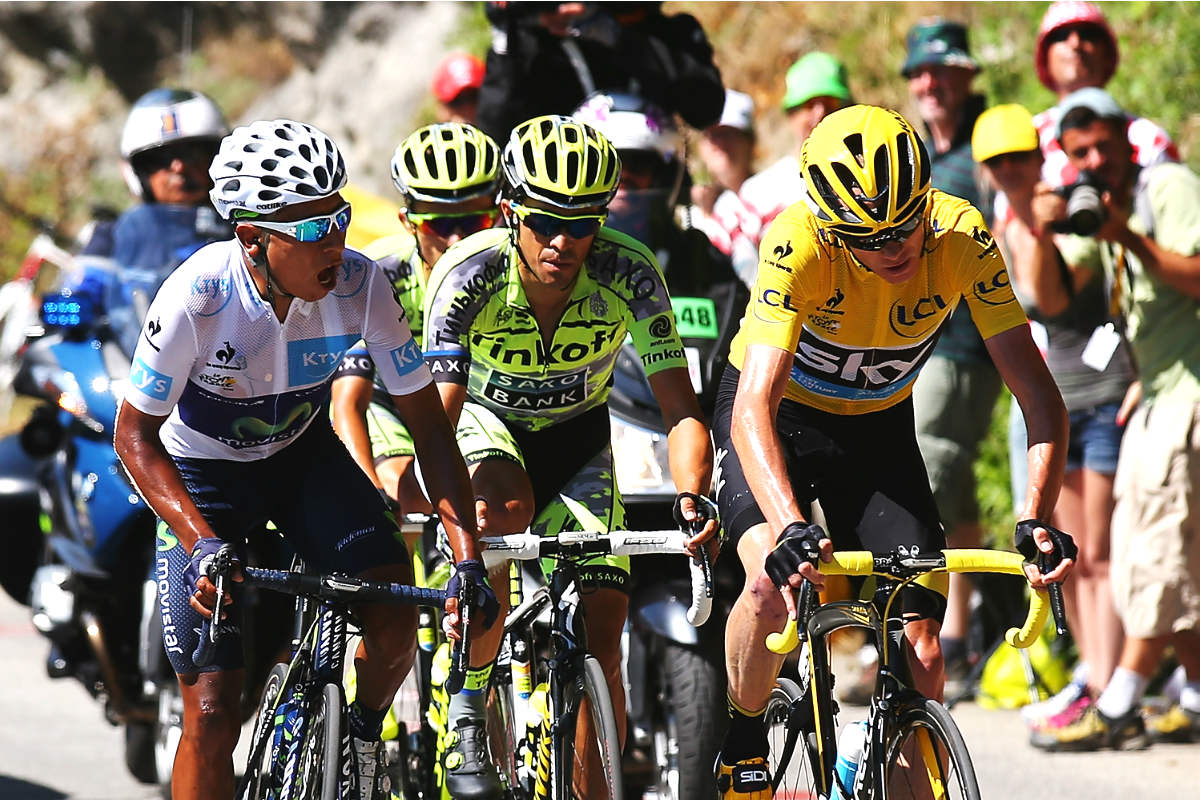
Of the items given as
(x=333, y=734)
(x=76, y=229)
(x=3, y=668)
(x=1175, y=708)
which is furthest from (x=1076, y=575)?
(x=76, y=229)

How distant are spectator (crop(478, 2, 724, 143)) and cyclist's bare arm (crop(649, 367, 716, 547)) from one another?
2886 millimetres

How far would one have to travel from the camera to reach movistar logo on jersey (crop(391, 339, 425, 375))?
4.69 m

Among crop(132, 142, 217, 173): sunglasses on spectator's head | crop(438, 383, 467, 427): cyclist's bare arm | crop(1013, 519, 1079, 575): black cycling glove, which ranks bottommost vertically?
crop(1013, 519, 1079, 575): black cycling glove

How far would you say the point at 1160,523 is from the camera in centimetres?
694

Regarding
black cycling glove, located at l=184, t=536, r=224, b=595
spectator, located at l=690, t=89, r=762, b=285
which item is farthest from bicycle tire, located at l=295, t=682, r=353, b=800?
spectator, located at l=690, t=89, r=762, b=285

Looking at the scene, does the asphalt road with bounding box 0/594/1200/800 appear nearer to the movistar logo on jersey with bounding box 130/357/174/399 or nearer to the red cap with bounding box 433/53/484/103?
the movistar logo on jersey with bounding box 130/357/174/399

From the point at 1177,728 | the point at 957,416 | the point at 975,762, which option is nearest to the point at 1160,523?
the point at 1177,728

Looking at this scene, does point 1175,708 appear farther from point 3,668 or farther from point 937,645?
A: point 3,668

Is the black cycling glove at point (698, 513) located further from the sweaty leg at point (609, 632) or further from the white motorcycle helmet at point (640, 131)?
the white motorcycle helmet at point (640, 131)

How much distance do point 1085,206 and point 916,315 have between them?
7.02 feet

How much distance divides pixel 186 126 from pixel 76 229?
66.2ft

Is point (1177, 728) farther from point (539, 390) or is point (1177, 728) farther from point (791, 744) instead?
point (539, 390)

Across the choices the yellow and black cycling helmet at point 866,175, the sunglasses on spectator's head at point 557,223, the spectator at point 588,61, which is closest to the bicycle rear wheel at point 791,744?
the yellow and black cycling helmet at point 866,175

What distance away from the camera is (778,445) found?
4.34 meters
